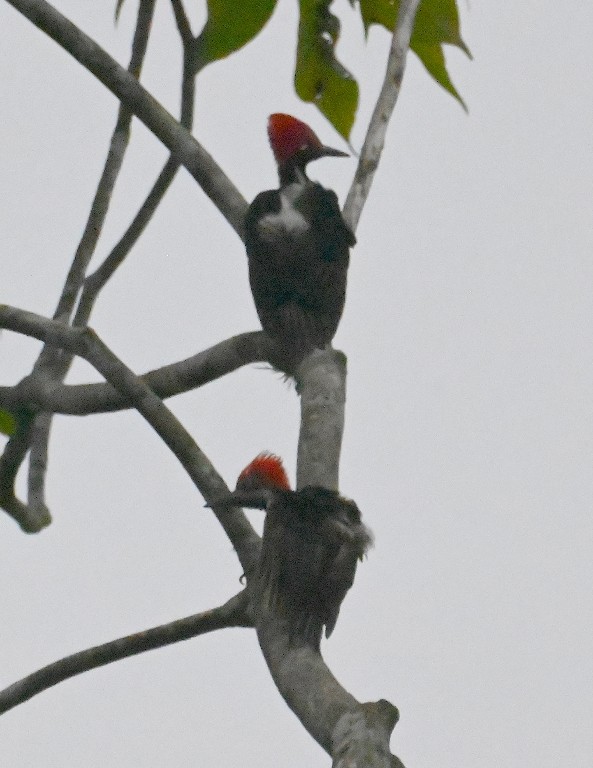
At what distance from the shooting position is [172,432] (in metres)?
2.80

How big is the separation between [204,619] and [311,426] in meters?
0.55

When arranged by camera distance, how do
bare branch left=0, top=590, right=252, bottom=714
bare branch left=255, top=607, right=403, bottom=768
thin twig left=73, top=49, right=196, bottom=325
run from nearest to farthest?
bare branch left=255, top=607, right=403, bottom=768 → bare branch left=0, top=590, right=252, bottom=714 → thin twig left=73, top=49, right=196, bottom=325

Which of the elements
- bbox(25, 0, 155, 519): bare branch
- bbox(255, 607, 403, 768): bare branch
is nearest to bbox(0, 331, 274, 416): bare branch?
bbox(25, 0, 155, 519): bare branch

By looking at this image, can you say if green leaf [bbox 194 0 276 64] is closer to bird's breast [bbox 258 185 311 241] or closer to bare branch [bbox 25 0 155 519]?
bird's breast [bbox 258 185 311 241]

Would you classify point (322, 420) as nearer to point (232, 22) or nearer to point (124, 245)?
point (232, 22)

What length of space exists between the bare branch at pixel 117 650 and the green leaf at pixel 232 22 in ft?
4.50

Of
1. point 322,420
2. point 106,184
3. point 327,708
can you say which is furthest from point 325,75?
point 327,708

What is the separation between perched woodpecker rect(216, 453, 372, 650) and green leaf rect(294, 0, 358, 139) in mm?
1627

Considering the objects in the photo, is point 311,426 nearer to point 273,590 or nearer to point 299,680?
point 273,590

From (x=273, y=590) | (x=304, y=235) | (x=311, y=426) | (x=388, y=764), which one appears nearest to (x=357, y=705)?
(x=388, y=764)

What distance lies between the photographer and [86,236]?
4.08m

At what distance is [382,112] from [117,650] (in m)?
1.43

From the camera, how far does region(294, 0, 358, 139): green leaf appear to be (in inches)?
145

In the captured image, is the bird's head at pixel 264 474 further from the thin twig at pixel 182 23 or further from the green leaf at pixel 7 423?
the thin twig at pixel 182 23
